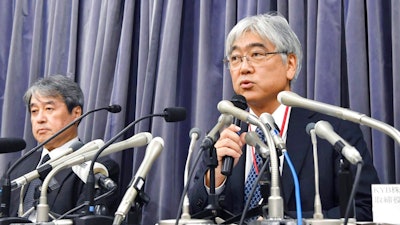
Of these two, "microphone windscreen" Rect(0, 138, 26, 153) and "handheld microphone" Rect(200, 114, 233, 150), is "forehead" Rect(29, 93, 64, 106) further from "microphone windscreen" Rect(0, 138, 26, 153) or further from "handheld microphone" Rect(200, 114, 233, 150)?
"handheld microphone" Rect(200, 114, 233, 150)

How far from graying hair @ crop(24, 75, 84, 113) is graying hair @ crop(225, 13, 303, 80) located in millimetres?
919

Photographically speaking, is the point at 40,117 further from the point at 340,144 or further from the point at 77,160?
the point at 340,144

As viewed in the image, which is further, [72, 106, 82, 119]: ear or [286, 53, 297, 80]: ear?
[72, 106, 82, 119]: ear

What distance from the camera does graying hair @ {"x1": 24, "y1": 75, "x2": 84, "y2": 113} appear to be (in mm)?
2836

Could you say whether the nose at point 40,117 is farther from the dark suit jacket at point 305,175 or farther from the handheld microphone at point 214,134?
the handheld microphone at point 214,134

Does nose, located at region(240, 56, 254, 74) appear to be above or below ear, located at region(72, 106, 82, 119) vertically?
above

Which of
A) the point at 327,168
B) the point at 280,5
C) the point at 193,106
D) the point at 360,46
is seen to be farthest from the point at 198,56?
the point at 327,168

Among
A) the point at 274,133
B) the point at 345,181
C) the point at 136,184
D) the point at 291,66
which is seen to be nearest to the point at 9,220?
the point at 136,184

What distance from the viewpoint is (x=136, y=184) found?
4.49 feet

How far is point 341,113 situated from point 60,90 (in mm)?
1771

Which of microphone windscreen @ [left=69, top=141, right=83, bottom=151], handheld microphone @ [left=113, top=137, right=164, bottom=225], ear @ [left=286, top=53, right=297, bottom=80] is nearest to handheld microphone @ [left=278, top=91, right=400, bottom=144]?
handheld microphone @ [left=113, top=137, right=164, bottom=225]

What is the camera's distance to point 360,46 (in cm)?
231

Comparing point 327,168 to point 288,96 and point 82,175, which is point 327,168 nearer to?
point 288,96

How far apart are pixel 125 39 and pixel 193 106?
1.49ft
